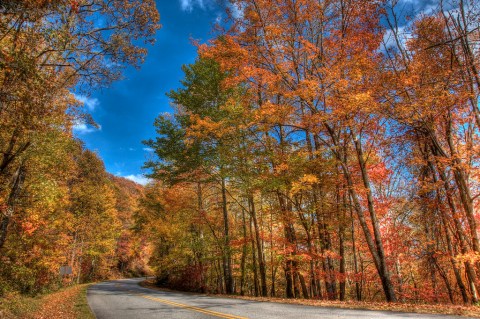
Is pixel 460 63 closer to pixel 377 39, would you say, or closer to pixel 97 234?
pixel 377 39

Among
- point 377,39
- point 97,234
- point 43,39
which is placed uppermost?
point 377,39

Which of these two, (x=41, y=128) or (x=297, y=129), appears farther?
(x=297, y=129)

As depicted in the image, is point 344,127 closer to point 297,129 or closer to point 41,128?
point 297,129

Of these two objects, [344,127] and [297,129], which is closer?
[344,127]

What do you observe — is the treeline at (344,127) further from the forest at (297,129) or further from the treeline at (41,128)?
the treeline at (41,128)

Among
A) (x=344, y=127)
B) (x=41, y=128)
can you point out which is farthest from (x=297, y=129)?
(x=41, y=128)

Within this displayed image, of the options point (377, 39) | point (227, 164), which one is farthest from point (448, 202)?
point (227, 164)

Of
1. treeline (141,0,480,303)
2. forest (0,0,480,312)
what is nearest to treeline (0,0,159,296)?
forest (0,0,480,312)

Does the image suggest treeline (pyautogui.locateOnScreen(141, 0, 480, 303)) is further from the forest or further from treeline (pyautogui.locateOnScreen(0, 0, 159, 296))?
treeline (pyautogui.locateOnScreen(0, 0, 159, 296))

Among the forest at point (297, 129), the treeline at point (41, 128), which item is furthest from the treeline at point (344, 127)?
the treeline at point (41, 128)

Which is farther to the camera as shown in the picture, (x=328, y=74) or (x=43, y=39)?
(x=328, y=74)

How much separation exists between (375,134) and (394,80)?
3.43 meters

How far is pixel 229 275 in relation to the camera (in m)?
16.3

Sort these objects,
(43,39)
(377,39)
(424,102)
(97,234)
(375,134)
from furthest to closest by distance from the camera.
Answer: (97,234)
(375,134)
(377,39)
(424,102)
(43,39)
